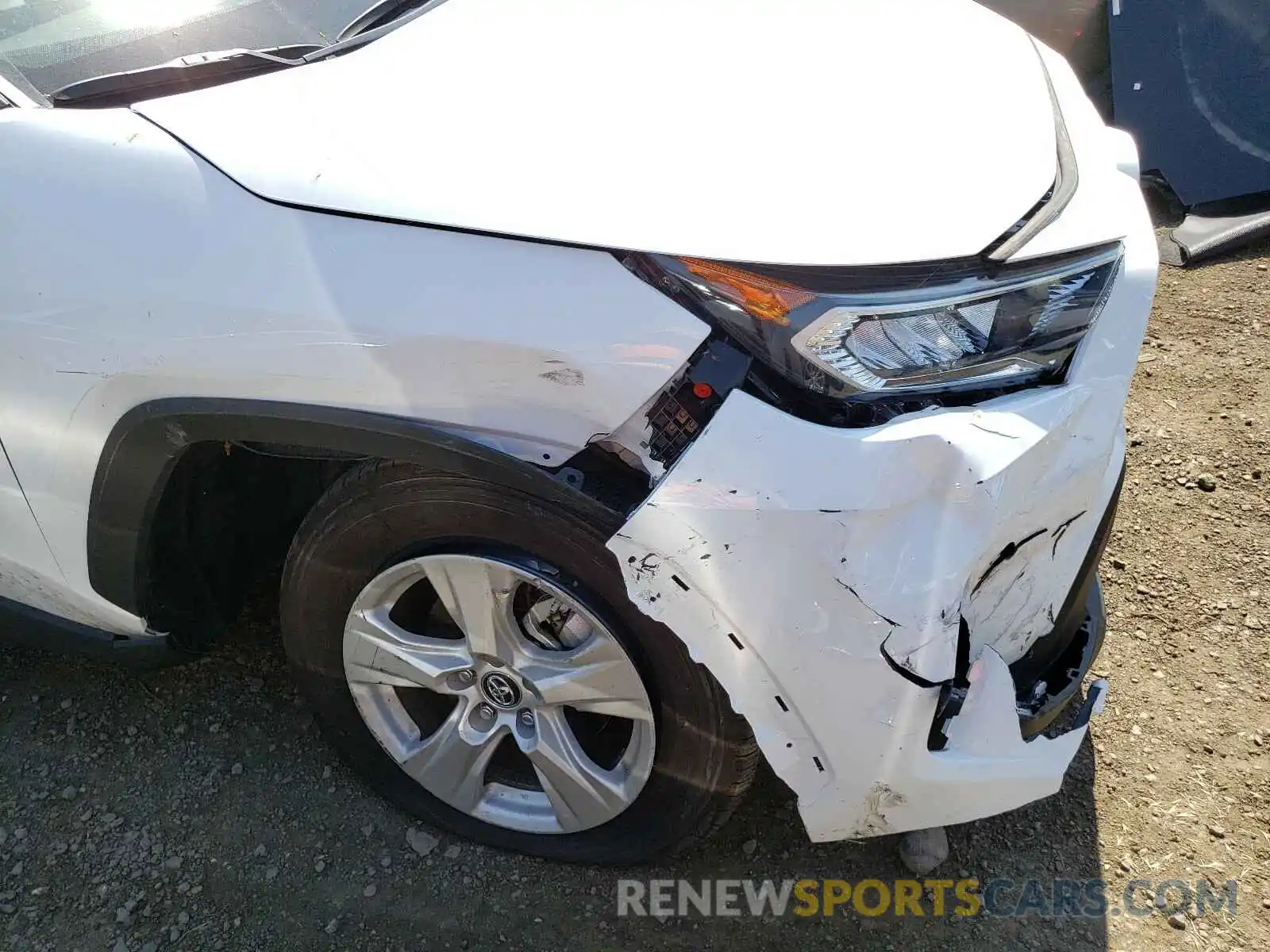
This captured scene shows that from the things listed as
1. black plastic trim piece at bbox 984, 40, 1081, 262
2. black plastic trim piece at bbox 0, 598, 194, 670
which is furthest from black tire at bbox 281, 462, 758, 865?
black plastic trim piece at bbox 984, 40, 1081, 262

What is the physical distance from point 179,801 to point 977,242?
2.10 m

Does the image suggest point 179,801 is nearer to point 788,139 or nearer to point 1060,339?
point 788,139

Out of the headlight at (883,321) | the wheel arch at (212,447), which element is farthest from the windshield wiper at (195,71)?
the headlight at (883,321)

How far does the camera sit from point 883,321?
1512mm

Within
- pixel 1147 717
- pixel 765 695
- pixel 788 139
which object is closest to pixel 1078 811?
pixel 1147 717

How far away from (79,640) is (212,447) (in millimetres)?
623

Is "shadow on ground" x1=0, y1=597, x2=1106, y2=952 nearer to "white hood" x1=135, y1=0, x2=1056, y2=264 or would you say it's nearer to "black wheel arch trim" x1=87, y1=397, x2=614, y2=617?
"black wheel arch trim" x1=87, y1=397, x2=614, y2=617

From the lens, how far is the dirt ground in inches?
79.4

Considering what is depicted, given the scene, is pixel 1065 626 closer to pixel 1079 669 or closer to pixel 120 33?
pixel 1079 669

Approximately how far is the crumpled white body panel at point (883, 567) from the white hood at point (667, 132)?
29cm

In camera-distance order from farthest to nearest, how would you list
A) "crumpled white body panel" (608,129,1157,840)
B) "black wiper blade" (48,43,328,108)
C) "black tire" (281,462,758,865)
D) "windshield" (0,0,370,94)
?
"windshield" (0,0,370,94), "black wiper blade" (48,43,328,108), "black tire" (281,462,758,865), "crumpled white body panel" (608,129,1157,840)

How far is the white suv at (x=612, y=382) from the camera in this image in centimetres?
148

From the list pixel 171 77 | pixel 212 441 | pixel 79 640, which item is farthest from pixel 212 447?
pixel 171 77

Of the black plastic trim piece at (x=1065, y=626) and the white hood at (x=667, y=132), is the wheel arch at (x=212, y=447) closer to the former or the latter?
the white hood at (x=667, y=132)
